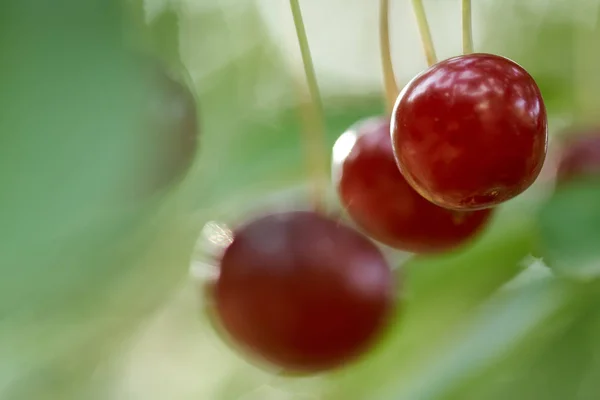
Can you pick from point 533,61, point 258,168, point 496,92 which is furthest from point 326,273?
point 533,61

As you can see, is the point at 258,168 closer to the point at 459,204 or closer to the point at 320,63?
the point at 459,204

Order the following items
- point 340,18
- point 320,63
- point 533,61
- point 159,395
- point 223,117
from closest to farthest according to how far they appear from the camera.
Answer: point 223,117 < point 533,61 < point 320,63 < point 340,18 < point 159,395

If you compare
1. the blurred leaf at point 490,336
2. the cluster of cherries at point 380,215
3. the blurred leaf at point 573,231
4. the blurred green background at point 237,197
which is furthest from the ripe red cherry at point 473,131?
the blurred leaf at point 490,336

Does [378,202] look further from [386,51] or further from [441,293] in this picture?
[441,293]

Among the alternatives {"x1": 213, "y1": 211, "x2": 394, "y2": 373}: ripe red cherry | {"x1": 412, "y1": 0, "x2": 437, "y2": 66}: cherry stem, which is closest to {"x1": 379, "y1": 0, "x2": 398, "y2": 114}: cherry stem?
{"x1": 412, "y1": 0, "x2": 437, "y2": 66}: cherry stem

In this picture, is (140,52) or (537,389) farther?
(537,389)

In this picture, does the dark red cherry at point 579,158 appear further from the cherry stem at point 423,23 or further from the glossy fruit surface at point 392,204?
the cherry stem at point 423,23

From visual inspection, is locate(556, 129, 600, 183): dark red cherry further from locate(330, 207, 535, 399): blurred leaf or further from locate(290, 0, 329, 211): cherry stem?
locate(290, 0, 329, 211): cherry stem
